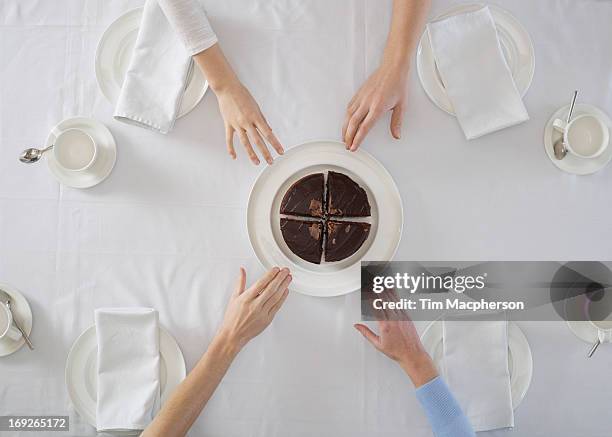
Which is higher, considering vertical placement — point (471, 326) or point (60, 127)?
point (60, 127)

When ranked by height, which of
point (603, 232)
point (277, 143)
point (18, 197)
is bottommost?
point (603, 232)

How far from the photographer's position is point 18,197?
1791mm

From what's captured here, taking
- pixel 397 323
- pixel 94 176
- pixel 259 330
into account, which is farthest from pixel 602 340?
pixel 94 176

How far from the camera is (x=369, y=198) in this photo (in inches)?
68.1

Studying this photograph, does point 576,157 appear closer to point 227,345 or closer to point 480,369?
point 480,369

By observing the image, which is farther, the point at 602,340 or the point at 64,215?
the point at 64,215

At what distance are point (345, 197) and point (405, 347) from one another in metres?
0.53

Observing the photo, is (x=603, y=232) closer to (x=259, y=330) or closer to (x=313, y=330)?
(x=313, y=330)

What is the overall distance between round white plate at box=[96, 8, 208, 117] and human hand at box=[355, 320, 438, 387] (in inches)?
37.5

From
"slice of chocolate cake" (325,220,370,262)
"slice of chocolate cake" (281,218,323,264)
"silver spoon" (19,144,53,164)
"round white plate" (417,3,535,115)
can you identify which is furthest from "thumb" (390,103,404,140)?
"silver spoon" (19,144,53,164)

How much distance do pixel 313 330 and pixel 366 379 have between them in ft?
0.79

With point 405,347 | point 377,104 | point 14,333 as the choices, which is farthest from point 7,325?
point 377,104

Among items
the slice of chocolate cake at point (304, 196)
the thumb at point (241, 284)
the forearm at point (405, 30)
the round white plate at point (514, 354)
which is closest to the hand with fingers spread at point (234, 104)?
the slice of chocolate cake at point (304, 196)

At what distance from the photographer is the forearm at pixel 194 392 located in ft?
5.17
